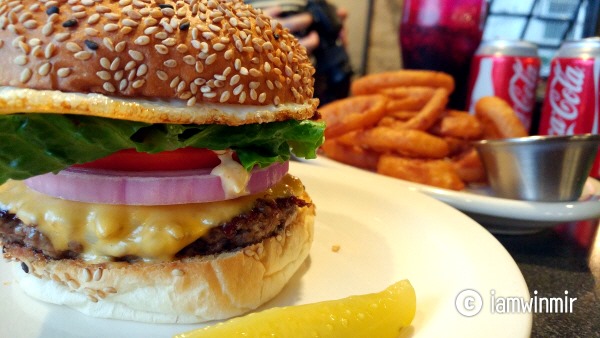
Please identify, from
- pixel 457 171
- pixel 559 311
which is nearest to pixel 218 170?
pixel 559 311

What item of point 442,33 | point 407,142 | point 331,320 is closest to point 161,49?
point 331,320

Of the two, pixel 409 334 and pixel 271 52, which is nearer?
pixel 409 334

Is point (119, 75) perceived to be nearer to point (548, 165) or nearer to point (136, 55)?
point (136, 55)

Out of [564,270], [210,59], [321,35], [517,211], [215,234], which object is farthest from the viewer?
[321,35]

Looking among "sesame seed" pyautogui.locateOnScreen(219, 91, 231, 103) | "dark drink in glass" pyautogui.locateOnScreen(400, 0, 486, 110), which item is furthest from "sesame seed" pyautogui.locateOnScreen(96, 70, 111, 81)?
"dark drink in glass" pyautogui.locateOnScreen(400, 0, 486, 110)

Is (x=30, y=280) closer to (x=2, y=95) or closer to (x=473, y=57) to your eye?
(x=2, y=95)

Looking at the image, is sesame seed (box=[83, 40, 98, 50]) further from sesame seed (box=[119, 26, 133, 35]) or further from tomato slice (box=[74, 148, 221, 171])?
tomato slice (box=[74, 148, 221, 171])
